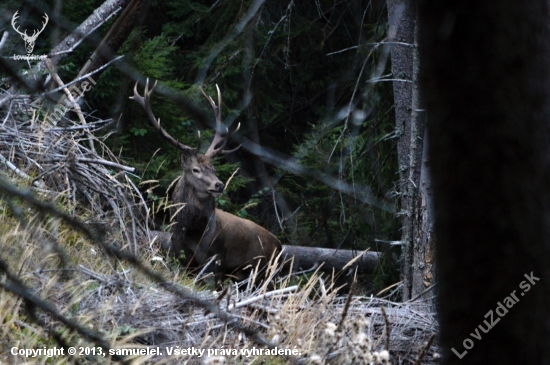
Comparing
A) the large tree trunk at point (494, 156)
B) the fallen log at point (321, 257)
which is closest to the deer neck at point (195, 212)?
the fallen log at point (321, 257)

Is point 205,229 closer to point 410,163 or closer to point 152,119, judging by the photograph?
point 152,119

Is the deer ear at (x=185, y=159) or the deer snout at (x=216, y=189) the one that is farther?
the deer ear at (x=185, y=159)

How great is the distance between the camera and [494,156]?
2.86ft

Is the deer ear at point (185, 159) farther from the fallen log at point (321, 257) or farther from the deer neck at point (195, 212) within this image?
the fallen log at point (321, 257)

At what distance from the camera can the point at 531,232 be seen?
88 cm

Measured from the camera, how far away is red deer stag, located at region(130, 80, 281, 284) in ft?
27.0

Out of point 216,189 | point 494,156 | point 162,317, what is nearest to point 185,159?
point 216,189

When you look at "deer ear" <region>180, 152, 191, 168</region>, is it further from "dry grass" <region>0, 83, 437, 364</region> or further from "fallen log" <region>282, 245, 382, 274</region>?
"dry grass" <region>0, 83, 437, 364</region>

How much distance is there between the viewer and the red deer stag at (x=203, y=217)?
8219 millimetres

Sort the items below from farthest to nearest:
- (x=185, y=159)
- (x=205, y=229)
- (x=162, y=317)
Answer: (x=185, y=159), (x=205, y=229), (x=162, y=317)

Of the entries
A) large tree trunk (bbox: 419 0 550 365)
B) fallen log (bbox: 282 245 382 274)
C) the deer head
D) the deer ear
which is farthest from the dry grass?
fallen log (bbox: 282 245 382 274)

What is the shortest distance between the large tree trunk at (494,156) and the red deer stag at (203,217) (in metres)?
7.13

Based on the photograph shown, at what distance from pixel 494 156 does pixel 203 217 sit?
7698mm

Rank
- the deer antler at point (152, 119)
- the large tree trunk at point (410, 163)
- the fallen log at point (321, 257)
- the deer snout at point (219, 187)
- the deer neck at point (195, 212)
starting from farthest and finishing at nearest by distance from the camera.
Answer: the fallen log at point (321, 257) → the deer neck at point (195, 212) → the deer snout at point (219, 187) → the deer antler at point (152, 119) → the large tree trunk at point (410, 163)
